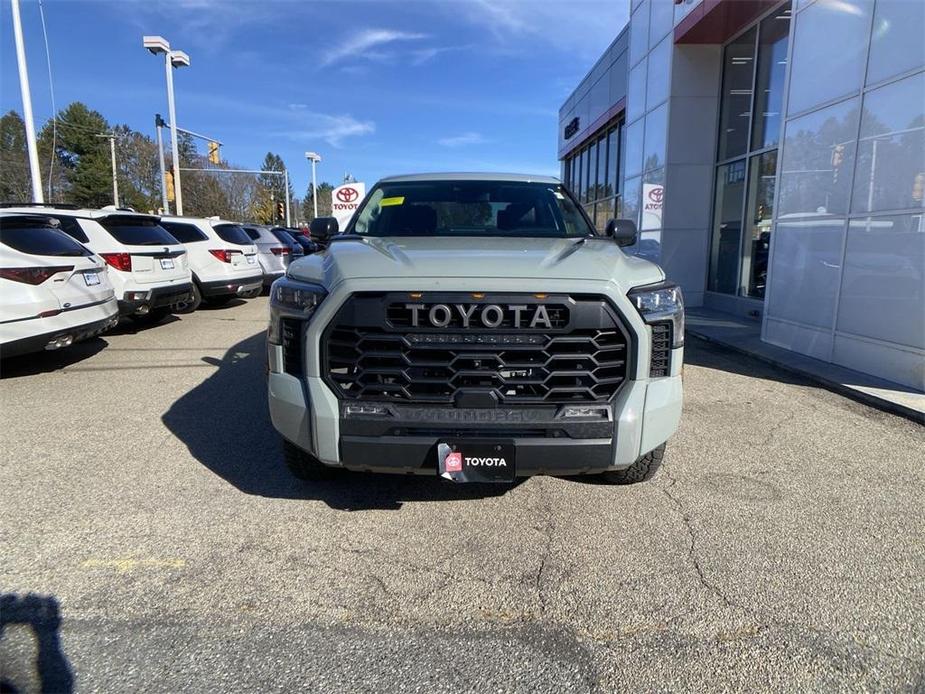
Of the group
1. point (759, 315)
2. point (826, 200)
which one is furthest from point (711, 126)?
point (826, 200)

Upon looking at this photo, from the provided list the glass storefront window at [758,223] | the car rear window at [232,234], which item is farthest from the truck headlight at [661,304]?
the car rear window at [232,234]

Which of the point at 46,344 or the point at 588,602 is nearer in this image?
the point at 588,602

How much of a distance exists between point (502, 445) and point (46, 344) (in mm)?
5304

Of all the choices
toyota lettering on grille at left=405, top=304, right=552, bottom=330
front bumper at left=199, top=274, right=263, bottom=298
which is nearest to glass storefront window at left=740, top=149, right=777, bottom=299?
toyota lettering on grille at left=405, top=304, right=552, bottom=330

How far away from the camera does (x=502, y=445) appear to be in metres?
2.69

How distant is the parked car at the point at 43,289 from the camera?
5574 millimetres

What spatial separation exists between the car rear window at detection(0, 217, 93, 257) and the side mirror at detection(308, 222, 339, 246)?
11.4 feet

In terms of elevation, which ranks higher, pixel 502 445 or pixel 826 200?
pixel 826 200

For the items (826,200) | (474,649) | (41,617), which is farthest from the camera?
(826,200)

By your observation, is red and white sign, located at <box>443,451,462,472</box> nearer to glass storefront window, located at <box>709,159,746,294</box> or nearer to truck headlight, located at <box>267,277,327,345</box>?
truck headlight, located at <box>267,277,327,345</box>

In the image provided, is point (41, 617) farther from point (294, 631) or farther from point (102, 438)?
point (102, 438)

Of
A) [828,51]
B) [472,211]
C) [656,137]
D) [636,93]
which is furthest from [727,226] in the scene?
[472,211]

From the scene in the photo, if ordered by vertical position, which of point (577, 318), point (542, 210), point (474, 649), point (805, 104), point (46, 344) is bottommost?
point (474, 649)

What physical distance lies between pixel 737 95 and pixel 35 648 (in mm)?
13499
